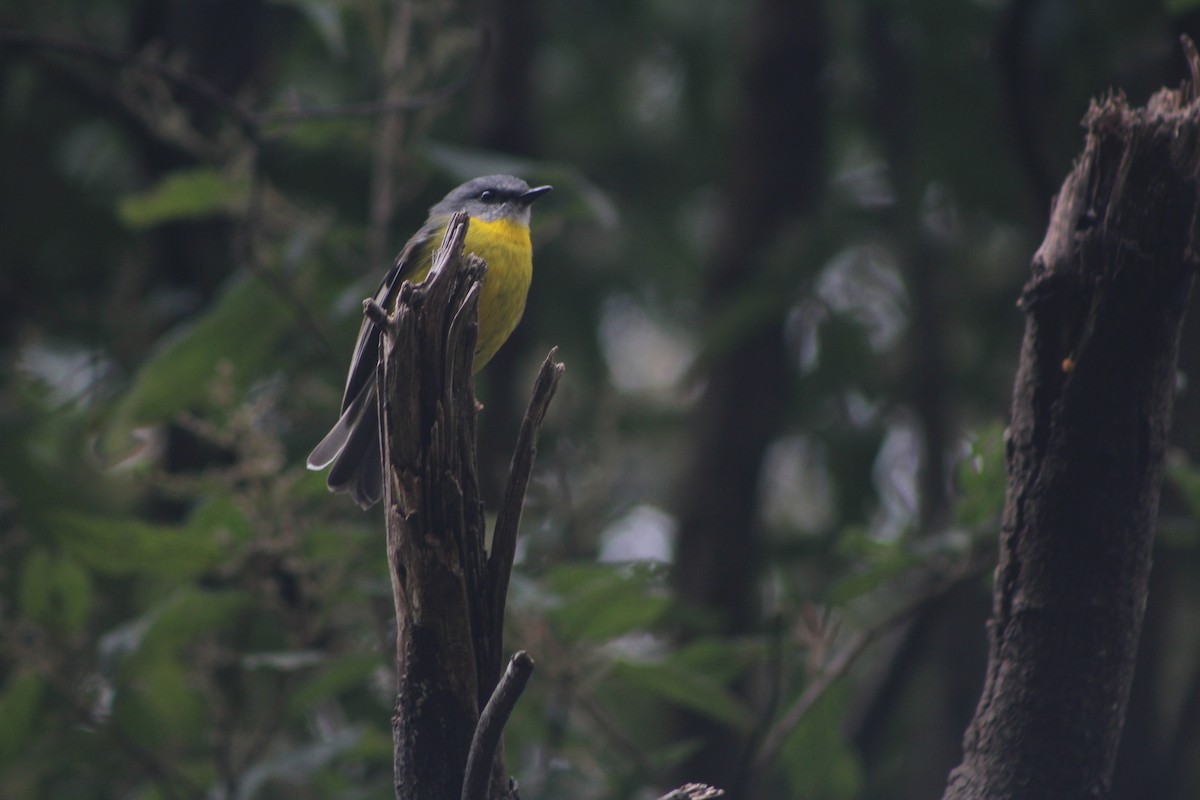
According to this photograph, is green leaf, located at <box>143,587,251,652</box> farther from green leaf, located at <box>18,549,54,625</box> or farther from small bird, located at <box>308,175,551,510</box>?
small bird, located at <box>308,175,551,510</box>

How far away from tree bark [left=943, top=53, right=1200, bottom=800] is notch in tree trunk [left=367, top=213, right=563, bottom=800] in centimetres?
108

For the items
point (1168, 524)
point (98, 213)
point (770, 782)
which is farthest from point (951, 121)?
point (98, 213)

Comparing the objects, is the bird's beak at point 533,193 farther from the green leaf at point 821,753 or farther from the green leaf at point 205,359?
the green leaf at point 821,753

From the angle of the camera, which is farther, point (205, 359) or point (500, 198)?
point (500, 198)

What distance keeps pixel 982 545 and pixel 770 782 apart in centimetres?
266

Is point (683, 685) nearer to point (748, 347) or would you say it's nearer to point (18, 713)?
point (18, 713)

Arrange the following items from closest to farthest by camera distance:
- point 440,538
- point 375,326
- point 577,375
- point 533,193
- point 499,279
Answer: point 440,538
point 375,326
point 499,279
point 533,193
point 577,375

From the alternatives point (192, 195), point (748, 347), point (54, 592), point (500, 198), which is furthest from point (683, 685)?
point (748, 347)

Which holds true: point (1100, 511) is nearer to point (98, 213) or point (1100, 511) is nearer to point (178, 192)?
point (178, 192)

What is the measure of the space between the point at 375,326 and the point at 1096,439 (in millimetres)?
2003

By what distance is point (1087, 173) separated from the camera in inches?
103

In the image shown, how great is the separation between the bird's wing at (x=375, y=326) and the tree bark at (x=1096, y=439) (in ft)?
6.10

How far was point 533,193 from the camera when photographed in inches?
186

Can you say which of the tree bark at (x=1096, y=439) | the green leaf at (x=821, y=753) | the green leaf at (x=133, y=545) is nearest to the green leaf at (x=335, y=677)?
the green leaf at (x=133, y=545)
